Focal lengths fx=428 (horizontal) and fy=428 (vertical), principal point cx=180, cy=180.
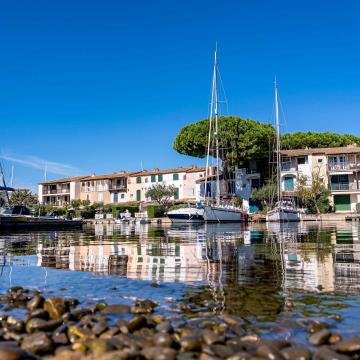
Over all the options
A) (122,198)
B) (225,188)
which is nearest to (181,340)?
(225,188)

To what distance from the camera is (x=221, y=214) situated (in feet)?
172

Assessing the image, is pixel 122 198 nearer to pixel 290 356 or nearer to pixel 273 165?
pixel 273 165

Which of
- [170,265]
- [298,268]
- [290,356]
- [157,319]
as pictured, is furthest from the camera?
[170,265]

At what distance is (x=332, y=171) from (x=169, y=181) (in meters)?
35.7

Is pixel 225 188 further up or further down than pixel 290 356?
further up

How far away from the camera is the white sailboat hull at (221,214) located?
51.3 meters

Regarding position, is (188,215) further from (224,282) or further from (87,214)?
(224,282)

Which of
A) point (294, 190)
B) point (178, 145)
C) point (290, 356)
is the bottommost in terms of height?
point (290, 356)

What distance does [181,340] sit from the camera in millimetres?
5375

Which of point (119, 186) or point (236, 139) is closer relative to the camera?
point (236, 139)

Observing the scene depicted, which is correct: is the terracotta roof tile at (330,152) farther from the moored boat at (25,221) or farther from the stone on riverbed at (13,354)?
the stone on riverbed at (13,354)

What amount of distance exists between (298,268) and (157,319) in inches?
279

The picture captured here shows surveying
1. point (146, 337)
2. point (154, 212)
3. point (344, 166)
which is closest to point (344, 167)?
point (344, 166)

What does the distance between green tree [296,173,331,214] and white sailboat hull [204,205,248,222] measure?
53.3ft
